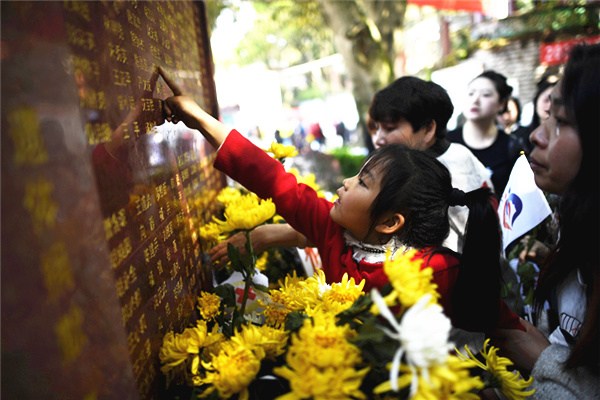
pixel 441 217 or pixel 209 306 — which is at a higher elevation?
pixel 441 217

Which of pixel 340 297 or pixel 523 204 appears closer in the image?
pixel 340 297

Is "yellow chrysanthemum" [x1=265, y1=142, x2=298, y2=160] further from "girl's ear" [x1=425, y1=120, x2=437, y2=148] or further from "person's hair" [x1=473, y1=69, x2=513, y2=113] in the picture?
"person's hair" [x1=473, y1=69, x2=513, y2=113]

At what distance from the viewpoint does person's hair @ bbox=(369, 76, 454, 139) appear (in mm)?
2303

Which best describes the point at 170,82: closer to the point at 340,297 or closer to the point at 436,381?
the point at 340,297

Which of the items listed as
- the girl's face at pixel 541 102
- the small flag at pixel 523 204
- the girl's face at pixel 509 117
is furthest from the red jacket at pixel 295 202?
the girl's face at pixel 509 117

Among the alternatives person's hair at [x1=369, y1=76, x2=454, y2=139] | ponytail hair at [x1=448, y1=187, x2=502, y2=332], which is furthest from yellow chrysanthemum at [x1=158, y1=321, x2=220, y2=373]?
person's hair at [x1=369, y1=76, x2=454, y2=139]

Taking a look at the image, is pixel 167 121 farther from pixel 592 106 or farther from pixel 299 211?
pixel 592 106

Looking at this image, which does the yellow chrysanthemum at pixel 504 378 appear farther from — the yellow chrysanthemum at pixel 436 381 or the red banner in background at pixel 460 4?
the red banner in background at pixel 460 4

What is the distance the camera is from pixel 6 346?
75 cm

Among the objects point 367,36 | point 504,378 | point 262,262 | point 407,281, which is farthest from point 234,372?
point 367,36

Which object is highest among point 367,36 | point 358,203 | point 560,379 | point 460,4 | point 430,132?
point 460,4

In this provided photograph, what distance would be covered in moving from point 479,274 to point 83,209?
3.42 feet

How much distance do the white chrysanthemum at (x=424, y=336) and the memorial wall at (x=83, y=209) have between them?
592 mm

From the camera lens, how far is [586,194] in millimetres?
1184
